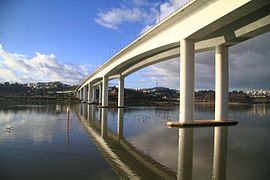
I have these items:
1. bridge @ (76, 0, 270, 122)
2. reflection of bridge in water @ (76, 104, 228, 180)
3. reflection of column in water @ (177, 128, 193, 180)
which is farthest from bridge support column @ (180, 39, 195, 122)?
reflection of bridge in water @ (76, 104, 228, 180)

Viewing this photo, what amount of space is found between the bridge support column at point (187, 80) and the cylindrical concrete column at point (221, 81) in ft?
14.7

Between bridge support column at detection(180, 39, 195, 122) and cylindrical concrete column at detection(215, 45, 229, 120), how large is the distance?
4.47 meters

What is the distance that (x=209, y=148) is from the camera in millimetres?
16031

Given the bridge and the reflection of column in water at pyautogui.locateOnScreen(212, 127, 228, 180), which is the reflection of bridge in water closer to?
the reflection of column in water at pyautogui.locateOnScreen(212, 127, 228, 180)

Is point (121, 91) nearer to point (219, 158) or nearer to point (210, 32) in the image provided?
point (210, 32)

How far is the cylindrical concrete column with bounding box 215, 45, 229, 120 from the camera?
31.0 m

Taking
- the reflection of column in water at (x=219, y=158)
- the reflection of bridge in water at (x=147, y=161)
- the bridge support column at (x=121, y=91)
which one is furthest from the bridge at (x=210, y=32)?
the bridge support column at (x=121, y=91)

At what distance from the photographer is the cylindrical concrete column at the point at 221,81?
102ft

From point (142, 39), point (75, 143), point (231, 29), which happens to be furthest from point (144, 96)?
point (75, 143)

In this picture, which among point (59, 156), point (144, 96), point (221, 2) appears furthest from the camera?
point (144, 96)

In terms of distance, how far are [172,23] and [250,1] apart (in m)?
12.5

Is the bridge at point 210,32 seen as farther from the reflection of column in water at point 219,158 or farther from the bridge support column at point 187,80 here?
the reflection of column in water at point 219,158

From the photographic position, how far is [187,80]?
1103 inches

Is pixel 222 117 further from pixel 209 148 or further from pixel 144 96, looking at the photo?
pixel 144 96
